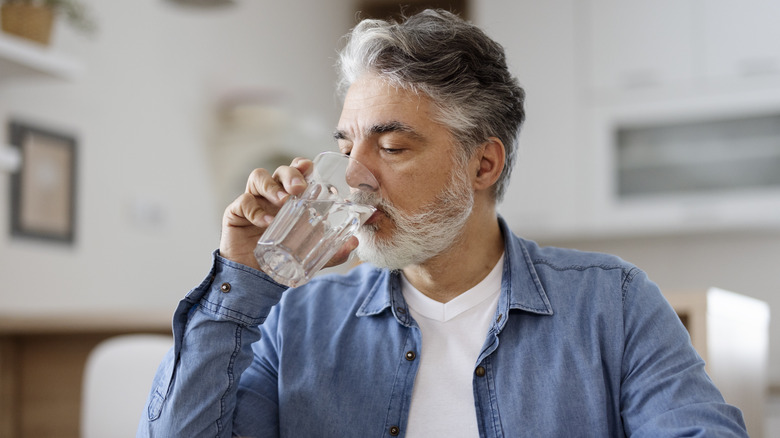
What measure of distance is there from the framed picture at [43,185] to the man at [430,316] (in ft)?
5.73

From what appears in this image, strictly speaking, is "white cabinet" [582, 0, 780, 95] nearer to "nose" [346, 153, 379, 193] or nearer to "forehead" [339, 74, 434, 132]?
"forehead" [339, 74, 434, 132]

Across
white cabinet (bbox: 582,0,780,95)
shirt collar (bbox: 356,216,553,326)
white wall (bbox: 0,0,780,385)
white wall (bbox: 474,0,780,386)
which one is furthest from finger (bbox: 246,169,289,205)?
white cabinet (bbox: 582,0,780,95)

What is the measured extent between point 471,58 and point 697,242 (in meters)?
3.11

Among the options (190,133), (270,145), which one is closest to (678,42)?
(270,145)

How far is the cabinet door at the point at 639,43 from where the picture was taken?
405 centimetres

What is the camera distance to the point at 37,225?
2973 mm

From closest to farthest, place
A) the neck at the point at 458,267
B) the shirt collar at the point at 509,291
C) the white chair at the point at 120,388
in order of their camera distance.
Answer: the shirt collar at the point at 509,291 → the neck at the point at 458,267 → the white chair at the point at 120,388

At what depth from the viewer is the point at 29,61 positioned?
2.56 metres

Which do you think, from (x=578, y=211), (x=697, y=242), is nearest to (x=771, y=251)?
(x=697, y=242)

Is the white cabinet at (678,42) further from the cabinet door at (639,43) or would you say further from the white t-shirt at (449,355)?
the white t-shirt at (449,355)

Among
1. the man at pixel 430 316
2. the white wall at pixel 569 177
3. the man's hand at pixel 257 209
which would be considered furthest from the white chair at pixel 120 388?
the white wall at pixel 569 177

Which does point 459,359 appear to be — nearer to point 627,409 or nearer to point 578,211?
point 627,409

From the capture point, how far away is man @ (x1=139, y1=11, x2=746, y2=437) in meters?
1.27

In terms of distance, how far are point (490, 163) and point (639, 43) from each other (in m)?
2.86
